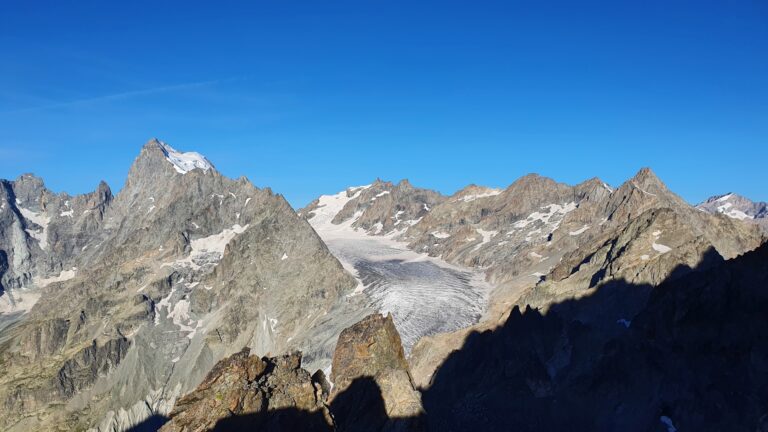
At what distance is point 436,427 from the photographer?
244 ft

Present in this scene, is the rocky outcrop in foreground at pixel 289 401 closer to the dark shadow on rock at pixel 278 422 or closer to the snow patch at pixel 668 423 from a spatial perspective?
the dark shadow on rock at pixel 278 422

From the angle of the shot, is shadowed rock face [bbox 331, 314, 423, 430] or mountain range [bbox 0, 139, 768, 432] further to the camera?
mountain range [bbox 0, 139, 768, 432]

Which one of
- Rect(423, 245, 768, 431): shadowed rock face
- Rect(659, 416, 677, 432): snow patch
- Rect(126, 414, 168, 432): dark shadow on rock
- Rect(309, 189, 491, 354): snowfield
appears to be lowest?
Rect(659, 416, 677, 432): snow patch

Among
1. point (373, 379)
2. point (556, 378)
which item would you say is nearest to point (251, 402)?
point (373, 379)

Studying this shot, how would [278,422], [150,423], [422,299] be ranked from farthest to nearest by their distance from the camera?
[422,299] → [150,423] → [278,422]

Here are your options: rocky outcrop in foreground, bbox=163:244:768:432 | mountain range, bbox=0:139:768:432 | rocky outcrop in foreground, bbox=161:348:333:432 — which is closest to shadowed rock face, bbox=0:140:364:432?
mountain range, bbox=0:139:768:432

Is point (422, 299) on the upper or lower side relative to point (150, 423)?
upper

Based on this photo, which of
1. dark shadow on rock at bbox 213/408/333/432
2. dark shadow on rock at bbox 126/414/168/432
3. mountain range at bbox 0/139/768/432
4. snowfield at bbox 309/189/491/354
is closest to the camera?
dark shadow on rock at bbox 213/408/333/432

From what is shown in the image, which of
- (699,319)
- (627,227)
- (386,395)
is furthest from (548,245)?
(386,395)

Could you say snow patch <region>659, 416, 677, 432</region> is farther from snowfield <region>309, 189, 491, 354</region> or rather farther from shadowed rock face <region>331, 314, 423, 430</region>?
snowfield <region>309, 189, 491, 354</region>

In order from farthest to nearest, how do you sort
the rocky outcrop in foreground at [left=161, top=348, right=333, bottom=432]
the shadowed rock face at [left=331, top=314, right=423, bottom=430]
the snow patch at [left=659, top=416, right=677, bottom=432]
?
the snow patch at [left=659, top=416, right=677, bottom=432] → the shadowed rock face at [left=331, top=314, right=423, bottom=430] → the rocky outcrop in foreground at [left=161, top=348, right=333, bottom=432]

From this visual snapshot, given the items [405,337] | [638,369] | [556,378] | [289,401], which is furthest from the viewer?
[405,337]

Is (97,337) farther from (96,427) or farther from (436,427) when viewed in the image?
(436,427)

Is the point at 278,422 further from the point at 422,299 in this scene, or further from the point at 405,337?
the point at 422,299
